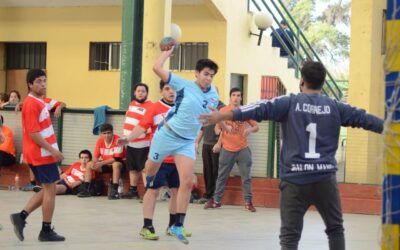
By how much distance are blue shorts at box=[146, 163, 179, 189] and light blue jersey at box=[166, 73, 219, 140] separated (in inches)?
27.1

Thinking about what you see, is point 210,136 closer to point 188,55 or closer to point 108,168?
point 108,168

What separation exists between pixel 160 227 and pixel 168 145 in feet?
6.26

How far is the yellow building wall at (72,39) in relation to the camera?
2180cm

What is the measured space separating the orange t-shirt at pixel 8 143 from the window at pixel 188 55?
6.75m

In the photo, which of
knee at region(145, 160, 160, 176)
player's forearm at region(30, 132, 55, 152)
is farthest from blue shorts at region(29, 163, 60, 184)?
knee at region(145, 160, 160, 176)

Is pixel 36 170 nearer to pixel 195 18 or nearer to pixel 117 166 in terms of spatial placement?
pixel 117 166

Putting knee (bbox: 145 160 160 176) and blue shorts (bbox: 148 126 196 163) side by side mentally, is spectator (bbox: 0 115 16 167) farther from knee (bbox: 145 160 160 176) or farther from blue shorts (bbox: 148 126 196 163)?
blue shorts (bbox: 148 126 196 163)

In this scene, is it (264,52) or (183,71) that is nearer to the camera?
(183,71)

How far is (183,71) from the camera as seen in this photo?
69.6 feet

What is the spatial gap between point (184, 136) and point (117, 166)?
5.31 meters

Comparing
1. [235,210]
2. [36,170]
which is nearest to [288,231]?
[36,170]

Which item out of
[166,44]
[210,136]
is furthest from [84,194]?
[166,44]

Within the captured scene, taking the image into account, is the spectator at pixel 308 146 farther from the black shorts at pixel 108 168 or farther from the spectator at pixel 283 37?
the spectator at pixel 283 37

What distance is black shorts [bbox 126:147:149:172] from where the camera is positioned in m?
13.7
